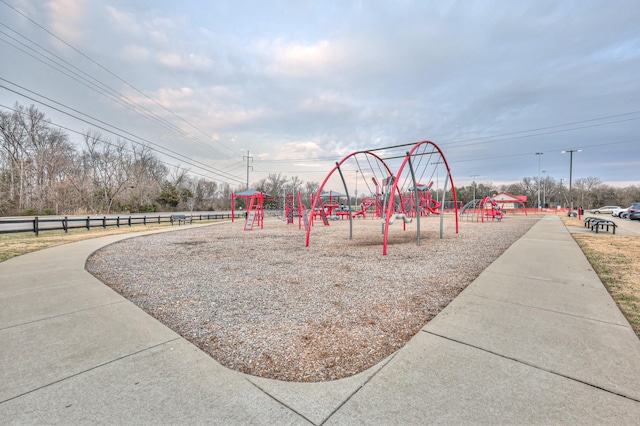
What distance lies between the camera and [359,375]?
229cm

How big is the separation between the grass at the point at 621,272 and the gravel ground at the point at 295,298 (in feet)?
6.48

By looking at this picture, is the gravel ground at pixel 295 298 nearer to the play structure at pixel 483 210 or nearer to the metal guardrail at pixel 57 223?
the metal guardrail at pixel 57 223

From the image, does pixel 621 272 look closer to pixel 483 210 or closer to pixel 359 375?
pixel 359 375

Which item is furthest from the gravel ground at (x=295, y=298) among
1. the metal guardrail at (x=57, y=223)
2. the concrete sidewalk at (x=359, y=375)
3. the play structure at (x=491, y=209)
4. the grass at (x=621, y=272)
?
the play structure at (x=491, y=209)

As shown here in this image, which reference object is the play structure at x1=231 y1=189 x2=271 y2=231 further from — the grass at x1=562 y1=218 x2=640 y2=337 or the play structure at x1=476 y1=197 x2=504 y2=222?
the play structure at x1=476 y1=197 x2=504 y2=222

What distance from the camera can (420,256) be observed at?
7.87 meters

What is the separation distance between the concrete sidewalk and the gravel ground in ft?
0.93

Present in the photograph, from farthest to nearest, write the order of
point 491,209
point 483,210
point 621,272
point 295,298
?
point 491,209, point 483,210, point 621,272, point 295,298

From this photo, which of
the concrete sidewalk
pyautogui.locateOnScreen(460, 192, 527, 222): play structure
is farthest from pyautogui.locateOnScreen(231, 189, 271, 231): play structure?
pyautogui.locateOnScreen(460, 192, 527, 222): play structure

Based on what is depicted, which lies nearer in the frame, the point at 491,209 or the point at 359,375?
the point at 359,375

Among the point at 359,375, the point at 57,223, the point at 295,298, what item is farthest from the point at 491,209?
the point at 57,223

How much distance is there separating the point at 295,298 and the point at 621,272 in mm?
6664

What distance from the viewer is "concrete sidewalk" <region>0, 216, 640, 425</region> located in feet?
5.90

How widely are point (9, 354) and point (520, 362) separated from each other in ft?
15.3
